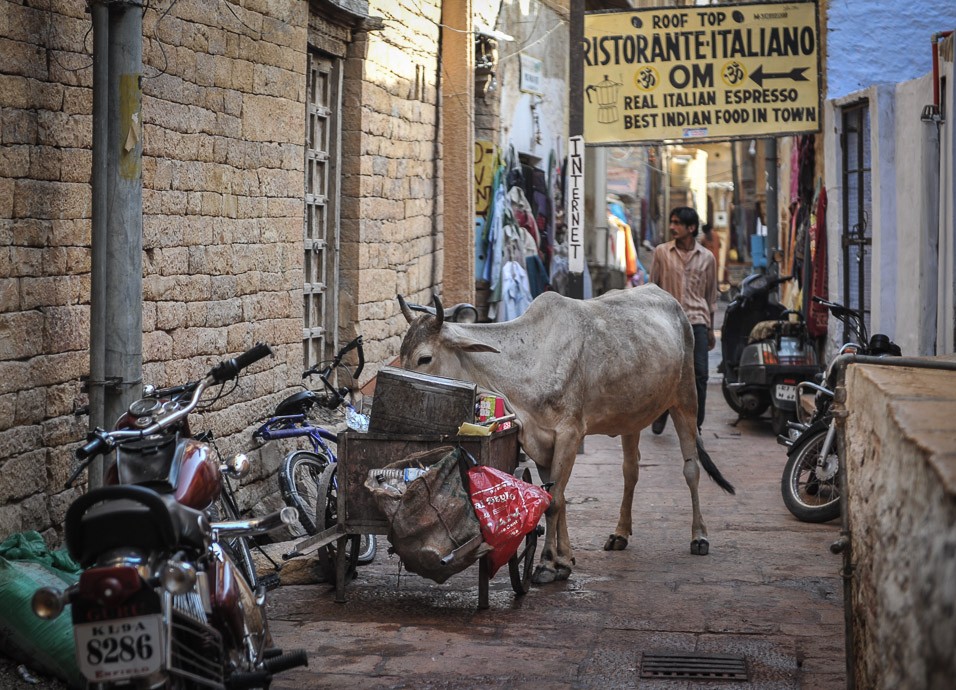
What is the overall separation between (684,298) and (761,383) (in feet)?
7.39

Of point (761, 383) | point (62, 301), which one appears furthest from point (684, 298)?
point (62, 301)

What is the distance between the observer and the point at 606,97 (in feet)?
40.6

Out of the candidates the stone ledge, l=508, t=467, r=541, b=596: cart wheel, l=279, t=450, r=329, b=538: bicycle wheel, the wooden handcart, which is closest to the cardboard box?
the wooden handcart

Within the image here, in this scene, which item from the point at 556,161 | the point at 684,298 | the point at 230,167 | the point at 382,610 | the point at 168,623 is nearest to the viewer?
the point at 168,623

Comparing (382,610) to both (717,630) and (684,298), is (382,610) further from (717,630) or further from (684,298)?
→ (684,298)

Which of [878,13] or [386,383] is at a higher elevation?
[878,13]

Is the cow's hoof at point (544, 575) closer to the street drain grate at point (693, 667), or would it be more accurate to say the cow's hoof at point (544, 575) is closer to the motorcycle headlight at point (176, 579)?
the street drain grate at point (693, 667)

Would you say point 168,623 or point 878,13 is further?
point 878,13

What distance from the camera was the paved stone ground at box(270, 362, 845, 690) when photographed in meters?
5.30

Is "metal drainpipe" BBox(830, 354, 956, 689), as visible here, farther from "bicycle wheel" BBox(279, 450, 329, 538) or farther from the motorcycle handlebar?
"bicycle wheel" BBox(279, 450, 329, 538)

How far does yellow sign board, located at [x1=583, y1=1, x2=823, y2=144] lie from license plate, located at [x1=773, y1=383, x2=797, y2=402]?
7.83ft

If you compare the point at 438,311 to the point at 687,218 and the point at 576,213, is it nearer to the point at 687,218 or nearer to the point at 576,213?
the point at 687,218

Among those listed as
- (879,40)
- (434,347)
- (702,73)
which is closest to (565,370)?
(434,347)

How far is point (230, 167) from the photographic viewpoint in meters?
7.96
